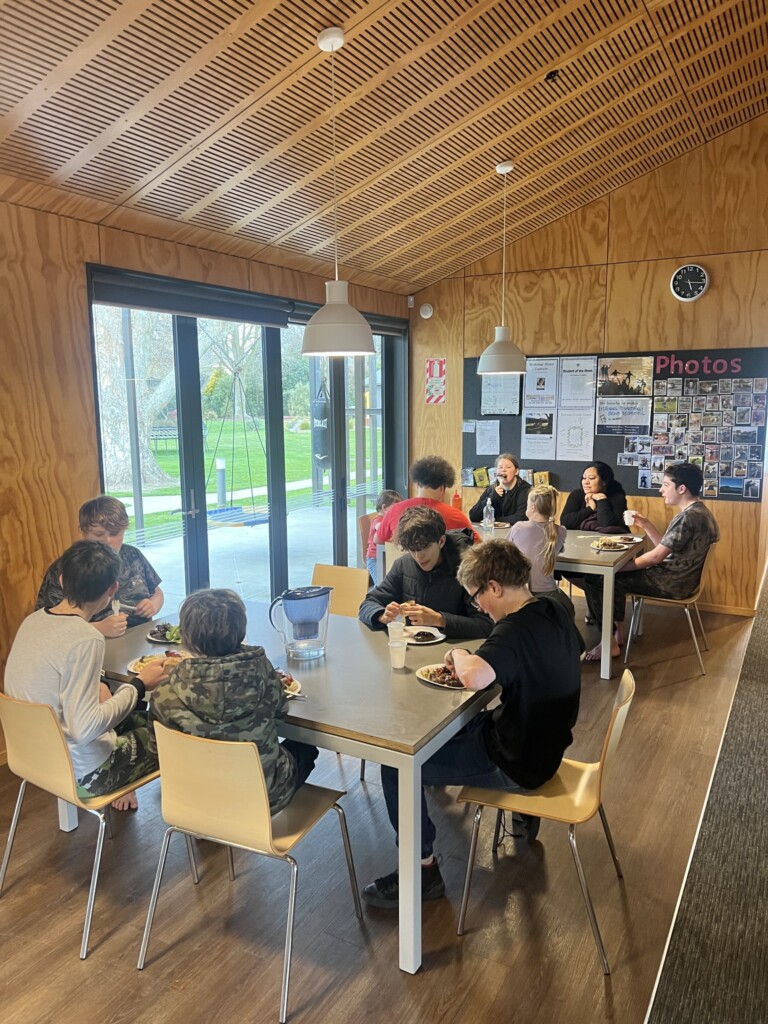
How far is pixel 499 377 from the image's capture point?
6387 millimetres

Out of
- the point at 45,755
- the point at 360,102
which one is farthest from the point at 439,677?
the point at 360,102

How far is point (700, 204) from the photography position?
5.46m

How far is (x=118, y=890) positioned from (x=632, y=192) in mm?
5607

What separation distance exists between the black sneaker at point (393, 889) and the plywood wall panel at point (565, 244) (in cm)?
485

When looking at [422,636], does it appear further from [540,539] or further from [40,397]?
[40,397]

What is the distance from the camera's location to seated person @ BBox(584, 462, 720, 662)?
455 cm

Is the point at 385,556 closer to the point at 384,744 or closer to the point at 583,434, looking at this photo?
the point at 583,434

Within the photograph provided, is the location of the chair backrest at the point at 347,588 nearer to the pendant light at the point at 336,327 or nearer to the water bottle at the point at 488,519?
the pendant light at the point at 336,327

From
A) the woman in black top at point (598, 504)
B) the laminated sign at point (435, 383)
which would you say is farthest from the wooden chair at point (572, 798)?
the laminated sign at point (435, 383)

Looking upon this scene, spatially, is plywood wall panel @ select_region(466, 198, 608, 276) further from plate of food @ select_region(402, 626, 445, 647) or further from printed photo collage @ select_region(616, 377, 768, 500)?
plate of food @ select_region(402, 626, 445, 647)

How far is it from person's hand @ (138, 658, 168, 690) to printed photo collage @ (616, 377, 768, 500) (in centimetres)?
446

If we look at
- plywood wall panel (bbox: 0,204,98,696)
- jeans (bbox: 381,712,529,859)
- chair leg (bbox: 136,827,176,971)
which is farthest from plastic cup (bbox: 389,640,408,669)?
plywood wall panel (bbox: 0,204,98,696)

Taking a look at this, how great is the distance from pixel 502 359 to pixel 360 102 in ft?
6.17

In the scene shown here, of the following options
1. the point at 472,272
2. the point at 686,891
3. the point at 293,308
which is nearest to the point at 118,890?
the point at 686,891
